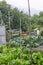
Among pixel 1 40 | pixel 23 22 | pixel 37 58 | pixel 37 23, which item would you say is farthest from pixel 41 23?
pixel 37 58

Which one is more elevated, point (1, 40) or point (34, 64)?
point (34, 64)

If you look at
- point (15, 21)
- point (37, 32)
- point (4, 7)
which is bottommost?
point (37, 32)

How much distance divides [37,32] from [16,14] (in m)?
2.43

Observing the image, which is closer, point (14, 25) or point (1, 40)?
point (1, 40)

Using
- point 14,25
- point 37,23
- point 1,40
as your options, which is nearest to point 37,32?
point 37,23

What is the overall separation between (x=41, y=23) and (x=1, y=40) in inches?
320

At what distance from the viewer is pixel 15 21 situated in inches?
493

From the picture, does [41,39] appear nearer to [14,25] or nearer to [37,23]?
[14,25]

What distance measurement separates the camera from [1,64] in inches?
101

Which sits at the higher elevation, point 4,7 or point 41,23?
point 4,7

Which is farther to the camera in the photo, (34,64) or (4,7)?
(4,7)

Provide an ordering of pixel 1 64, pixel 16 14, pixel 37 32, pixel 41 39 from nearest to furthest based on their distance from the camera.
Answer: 1. pixel 1 64
2. pixel 41 39
3. pixel 16 14
4. pixel 37 32

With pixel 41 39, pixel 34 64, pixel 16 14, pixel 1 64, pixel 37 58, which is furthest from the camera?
pixel 16 14

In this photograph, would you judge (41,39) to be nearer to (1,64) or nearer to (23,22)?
(23,22)
